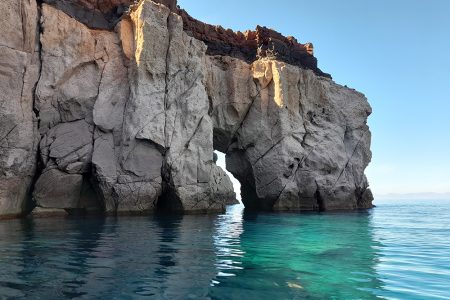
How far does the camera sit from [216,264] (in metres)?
→ 10.2

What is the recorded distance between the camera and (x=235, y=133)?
3519 centimetres

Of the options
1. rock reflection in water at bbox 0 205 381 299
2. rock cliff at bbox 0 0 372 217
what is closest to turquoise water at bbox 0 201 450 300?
rock reflection in water at bbox 0 205 381 299

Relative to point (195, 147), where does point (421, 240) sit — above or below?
below

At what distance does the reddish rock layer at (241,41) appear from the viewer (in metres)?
32.3

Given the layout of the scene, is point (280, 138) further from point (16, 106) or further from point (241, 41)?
point (16, 106)

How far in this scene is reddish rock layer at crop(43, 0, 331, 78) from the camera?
3234 centimetres

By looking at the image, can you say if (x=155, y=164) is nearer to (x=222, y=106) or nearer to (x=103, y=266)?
(x=222, y=106)

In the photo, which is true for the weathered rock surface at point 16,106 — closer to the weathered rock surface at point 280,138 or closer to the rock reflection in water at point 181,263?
the rock reflection in water at point 181,263

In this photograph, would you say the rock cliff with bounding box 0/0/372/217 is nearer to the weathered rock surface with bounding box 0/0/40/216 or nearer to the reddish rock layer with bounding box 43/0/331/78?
the weathered rock surface with bounding box 0/0/40/216

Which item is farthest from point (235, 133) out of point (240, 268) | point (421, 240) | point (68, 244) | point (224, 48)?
point (240, 268)

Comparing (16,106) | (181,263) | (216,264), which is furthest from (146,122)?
(216,264)

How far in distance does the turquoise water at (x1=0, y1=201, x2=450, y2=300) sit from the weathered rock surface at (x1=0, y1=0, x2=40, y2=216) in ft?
14.5

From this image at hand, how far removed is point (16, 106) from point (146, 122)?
754 cm

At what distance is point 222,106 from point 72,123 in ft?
45.2
